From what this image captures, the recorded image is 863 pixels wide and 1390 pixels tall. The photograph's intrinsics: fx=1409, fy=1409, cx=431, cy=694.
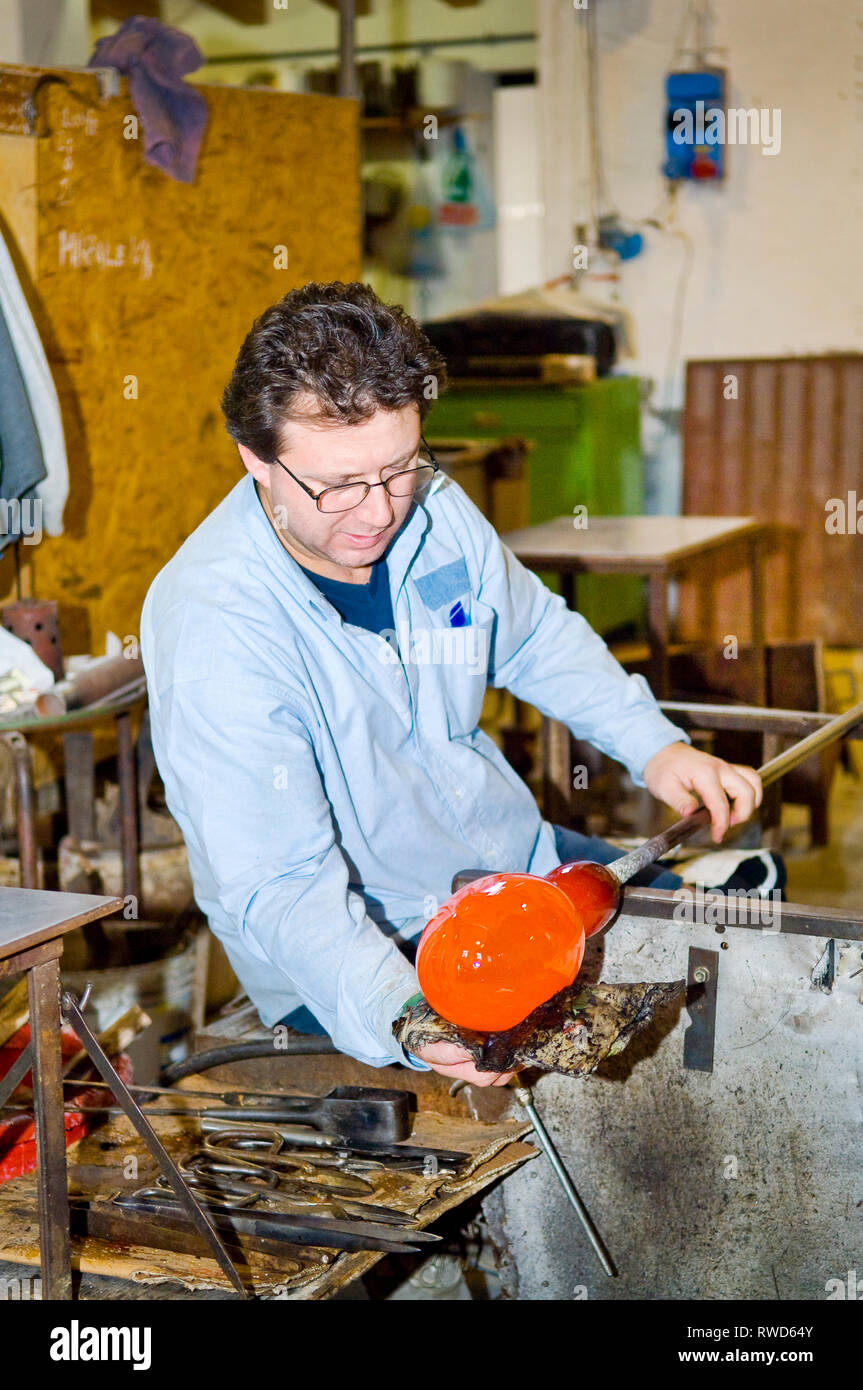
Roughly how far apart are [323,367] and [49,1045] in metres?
0.91

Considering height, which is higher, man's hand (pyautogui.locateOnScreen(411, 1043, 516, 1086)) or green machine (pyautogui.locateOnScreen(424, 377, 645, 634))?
green machine (pyautogui.locateOnScreen(424, 377, 645, 634))

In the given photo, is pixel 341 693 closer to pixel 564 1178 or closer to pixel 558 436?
pixel 564 1178

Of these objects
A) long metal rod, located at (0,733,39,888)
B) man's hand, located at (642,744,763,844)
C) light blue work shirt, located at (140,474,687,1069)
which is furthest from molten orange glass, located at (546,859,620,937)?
long metal rod, located at (0,733,39,888)

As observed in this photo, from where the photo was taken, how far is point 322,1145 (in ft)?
6.52

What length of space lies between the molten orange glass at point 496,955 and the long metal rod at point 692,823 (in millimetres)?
399

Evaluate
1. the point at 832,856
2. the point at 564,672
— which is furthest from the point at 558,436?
the point at 564,672

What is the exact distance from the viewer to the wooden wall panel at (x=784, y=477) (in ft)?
22.2

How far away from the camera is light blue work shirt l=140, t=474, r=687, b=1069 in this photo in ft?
5.83

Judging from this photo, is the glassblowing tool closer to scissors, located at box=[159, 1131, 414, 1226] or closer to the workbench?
the workbench

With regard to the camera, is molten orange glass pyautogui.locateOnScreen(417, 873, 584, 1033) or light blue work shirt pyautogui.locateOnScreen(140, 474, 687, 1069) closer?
molten orange glass pyautogui.locateOnScreen(417, 873, 584, 1033)

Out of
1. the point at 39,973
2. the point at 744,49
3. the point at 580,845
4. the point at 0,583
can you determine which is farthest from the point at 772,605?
the point at 39,973

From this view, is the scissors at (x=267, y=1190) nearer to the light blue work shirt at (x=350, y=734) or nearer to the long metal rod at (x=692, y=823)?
the light blue work shirt at (x=350, y=734)

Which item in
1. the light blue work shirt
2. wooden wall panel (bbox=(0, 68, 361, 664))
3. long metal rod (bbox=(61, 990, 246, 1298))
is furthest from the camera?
wooden wall panel (bbox=(0, 68, 361, 664))

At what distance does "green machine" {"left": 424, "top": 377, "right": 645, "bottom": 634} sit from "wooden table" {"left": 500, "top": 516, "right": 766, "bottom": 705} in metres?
1.08
